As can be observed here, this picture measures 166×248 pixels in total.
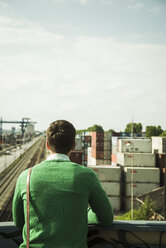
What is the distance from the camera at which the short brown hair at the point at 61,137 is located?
197 cm

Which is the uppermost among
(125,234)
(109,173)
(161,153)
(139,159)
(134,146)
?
(125,234)

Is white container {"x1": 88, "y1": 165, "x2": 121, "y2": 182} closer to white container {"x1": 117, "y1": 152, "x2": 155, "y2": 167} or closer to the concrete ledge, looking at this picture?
white container {"x1": 117, "y1": 152, "x2": 155, "y2": 167}

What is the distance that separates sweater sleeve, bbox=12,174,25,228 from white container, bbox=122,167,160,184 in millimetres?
26306

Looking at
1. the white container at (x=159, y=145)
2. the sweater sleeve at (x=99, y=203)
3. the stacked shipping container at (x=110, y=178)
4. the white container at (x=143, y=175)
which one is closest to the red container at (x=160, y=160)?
the white container at (x=143, y=175)

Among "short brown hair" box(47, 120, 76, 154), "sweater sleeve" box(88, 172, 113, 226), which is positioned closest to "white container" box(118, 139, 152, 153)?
"sweater sleeve" box(88, 172, 113, 226)

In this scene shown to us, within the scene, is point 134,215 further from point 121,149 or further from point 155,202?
point 121,149

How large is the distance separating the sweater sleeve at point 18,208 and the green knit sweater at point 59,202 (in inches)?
3.4

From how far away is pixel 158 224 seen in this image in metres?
2.30

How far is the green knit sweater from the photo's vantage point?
173 centimetres

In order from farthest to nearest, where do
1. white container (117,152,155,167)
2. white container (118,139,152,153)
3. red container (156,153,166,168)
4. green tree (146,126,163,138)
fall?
green tree (146,126,163,138) < white container (118,139,152,153) < white container (117,152,155,167) < red container (156,153,166,168)

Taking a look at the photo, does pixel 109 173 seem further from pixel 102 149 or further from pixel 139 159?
pixel 102 149

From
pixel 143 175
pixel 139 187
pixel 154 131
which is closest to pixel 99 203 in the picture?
pixel 143 175

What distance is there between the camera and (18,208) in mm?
1974

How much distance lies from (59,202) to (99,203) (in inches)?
14.4
